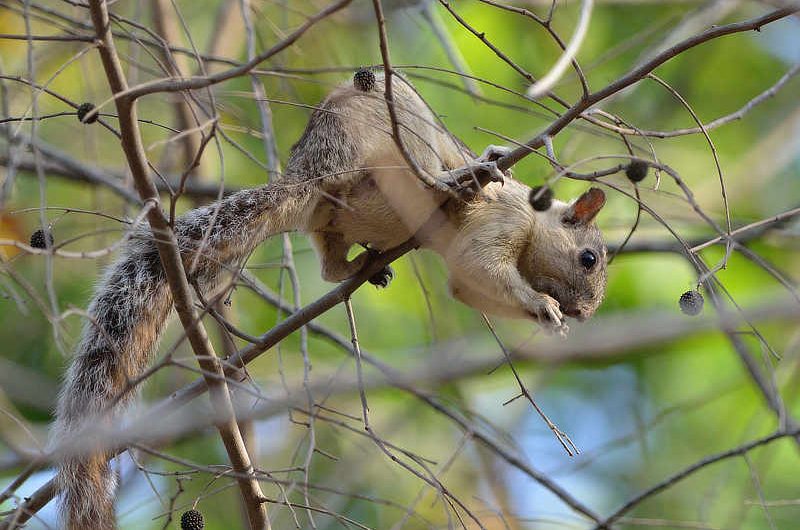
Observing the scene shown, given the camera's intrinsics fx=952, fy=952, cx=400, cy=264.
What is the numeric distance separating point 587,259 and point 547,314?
461mm

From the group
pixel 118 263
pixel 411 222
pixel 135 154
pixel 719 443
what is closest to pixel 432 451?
pixel 719 443

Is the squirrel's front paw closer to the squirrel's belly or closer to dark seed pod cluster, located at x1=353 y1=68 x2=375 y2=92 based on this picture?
the squirrel's belly

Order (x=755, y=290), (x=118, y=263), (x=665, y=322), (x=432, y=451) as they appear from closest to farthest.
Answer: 1. (x=665, y=322)
2. (x=118, y=263)
3. (x=432, y=451)
4. (x=755, y=290)

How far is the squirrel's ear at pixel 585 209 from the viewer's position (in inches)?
139

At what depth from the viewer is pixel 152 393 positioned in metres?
4.18

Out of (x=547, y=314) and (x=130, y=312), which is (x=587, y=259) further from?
(x=130, y=312)

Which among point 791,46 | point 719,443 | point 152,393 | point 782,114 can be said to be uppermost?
point 791,46

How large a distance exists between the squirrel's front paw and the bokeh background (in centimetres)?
39

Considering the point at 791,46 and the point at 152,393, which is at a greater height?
the point at 791,46

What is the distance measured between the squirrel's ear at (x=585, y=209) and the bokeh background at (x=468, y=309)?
178mm

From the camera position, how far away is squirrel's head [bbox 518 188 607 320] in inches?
137

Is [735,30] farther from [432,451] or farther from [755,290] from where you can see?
[755,290]

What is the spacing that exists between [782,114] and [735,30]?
700cm

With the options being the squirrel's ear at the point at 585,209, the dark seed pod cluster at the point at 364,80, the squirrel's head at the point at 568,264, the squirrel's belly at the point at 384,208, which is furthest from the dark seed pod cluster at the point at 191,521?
the squirrel's ear at the point at 585,209
